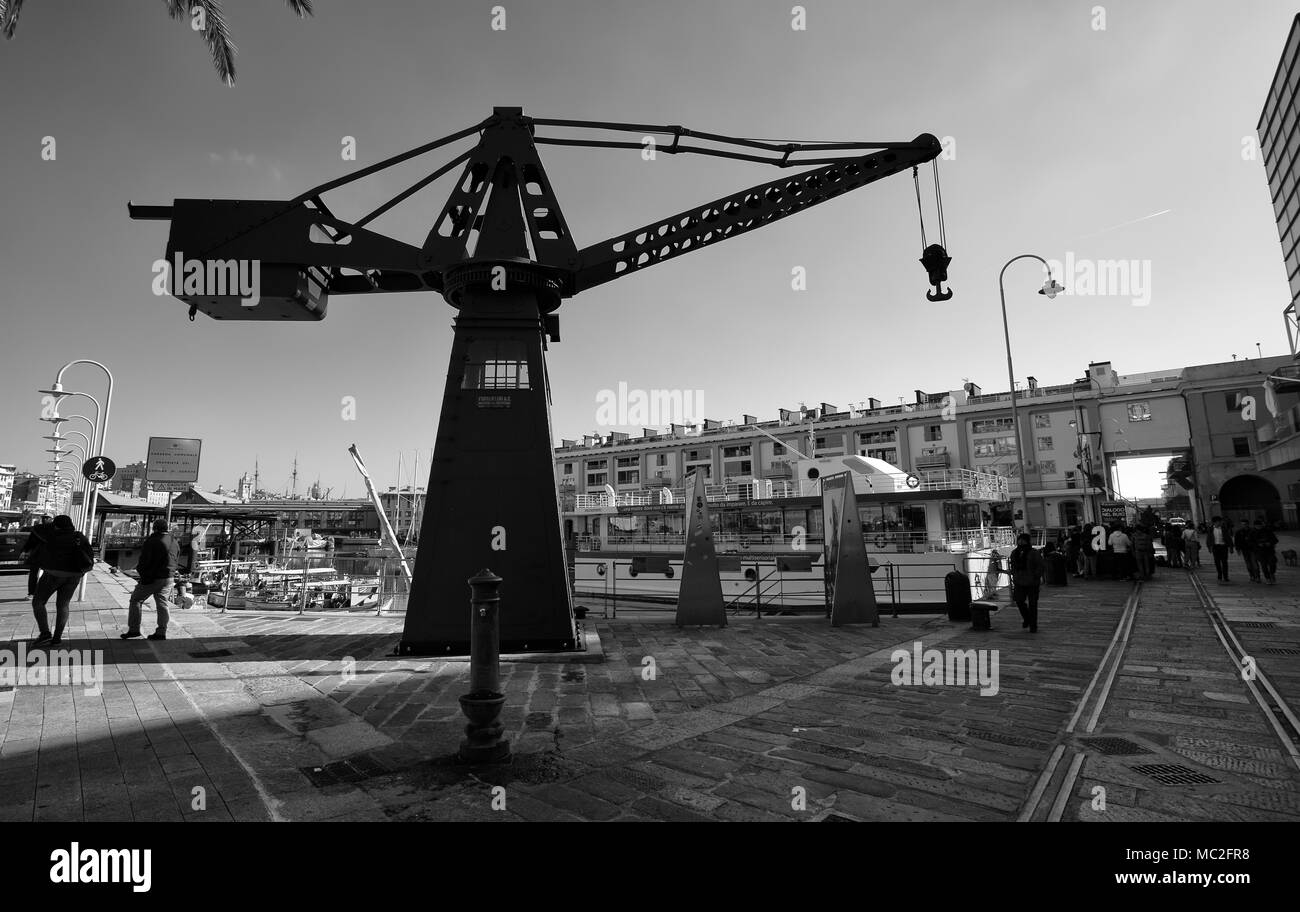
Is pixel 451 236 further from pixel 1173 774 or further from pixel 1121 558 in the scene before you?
pixel 1121 558

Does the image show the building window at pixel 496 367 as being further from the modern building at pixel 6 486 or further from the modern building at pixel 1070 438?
the modern building at pixel 6 486

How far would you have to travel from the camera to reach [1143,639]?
798 centimetres

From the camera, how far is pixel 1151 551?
17938 mm

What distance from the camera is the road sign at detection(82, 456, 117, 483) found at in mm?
12094

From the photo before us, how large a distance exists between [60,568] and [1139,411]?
56.5 metres

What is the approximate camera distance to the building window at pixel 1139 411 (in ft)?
139

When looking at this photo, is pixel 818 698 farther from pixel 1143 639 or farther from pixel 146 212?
pixel 146 212

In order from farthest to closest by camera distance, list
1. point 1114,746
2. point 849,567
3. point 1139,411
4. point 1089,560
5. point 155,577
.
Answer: point 1139,411, point 1089,560, point 849,567, point 155,577, point 1114,746

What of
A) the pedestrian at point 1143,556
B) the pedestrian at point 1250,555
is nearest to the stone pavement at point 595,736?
the pedestrian at point 1250,555

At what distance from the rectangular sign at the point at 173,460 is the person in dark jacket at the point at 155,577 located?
10989mm

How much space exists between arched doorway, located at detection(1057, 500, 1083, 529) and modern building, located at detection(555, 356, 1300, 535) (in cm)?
8

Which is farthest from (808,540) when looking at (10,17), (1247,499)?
(1247,499)

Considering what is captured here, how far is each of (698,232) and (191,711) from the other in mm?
7216
